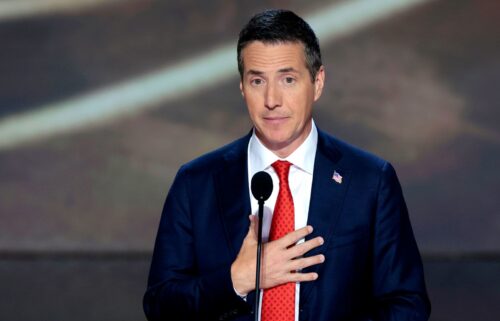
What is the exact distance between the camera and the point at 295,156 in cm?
213

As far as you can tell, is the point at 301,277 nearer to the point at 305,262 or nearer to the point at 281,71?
the point at 305,262

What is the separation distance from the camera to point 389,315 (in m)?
1.96

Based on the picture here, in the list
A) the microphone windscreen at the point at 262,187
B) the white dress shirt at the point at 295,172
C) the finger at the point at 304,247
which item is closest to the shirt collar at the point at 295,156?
the white dress shirt at the point at 295,172

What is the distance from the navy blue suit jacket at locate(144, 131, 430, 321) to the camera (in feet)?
6.55

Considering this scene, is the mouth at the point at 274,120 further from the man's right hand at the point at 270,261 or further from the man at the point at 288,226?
the man's right hand at the point at 270,261

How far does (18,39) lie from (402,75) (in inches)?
108

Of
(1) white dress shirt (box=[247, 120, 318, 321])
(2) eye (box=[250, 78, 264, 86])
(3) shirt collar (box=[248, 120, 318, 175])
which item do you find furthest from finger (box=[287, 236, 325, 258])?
(2) eye (box=[250, 78, 264, 86])

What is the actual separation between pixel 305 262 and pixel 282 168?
0.85 ft

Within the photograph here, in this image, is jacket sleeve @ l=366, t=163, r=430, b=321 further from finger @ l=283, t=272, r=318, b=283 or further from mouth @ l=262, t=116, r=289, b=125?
mouth @ l=262, t=116, r=289, b=125

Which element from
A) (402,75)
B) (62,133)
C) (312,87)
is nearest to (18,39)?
(62,133)

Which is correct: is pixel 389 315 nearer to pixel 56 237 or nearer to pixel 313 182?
pixel 313 182

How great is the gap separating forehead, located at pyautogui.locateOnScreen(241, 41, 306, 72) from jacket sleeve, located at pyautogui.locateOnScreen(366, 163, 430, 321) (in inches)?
12.9

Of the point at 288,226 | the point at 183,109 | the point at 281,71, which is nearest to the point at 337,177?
the point at 288,226

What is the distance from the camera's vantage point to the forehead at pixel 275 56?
2021mm
